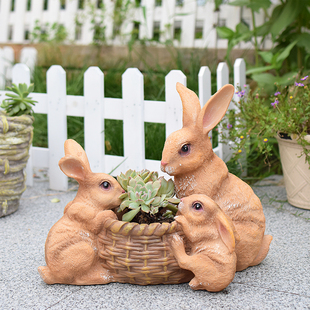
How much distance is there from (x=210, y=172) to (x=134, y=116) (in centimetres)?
125

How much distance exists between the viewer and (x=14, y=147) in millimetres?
2523

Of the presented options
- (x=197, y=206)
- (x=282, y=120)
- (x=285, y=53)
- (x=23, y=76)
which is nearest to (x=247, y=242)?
(x=197, y=206)

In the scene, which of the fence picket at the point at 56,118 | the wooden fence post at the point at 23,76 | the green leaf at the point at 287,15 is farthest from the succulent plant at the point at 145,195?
the green leaf at the point at 287,15

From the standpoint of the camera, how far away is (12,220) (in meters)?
2.56

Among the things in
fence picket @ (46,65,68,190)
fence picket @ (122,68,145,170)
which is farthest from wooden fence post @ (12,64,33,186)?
fence picket @ (122,68,145,170)

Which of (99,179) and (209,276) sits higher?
(99,179)

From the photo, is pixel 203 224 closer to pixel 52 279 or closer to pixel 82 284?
pixel 82 284

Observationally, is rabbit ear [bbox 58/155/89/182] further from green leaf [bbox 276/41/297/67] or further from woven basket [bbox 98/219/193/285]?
green leaf [bbox 276/41/297/67]

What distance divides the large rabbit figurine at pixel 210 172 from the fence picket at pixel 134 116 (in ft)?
3.58

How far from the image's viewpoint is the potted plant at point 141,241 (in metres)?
1.62

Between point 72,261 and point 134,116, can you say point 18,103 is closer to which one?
point 134,116

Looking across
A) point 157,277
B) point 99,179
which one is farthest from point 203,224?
point 99,179

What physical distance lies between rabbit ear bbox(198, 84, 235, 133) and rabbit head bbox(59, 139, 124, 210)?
1.58ft

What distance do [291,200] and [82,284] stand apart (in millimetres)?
1642
